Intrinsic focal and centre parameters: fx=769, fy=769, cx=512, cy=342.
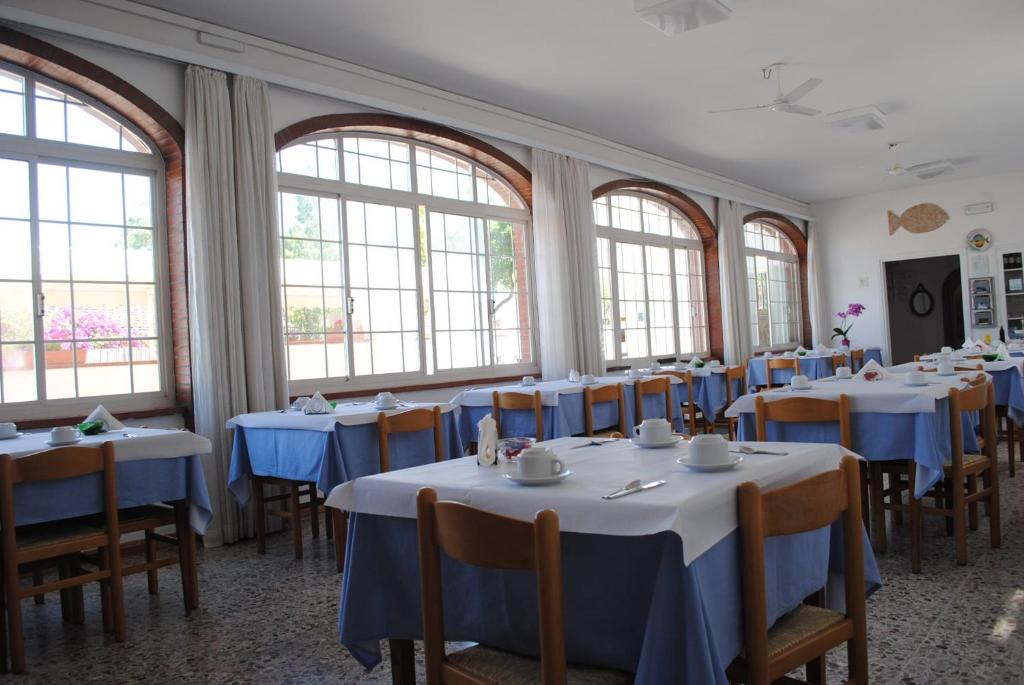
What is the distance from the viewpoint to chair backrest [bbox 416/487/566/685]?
1.42 meters

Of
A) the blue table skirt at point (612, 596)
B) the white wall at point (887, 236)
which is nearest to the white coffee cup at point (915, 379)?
the blue table skirt at point (612, 596)

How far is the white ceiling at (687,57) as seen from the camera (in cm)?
529

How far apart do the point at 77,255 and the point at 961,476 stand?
16.9 ft

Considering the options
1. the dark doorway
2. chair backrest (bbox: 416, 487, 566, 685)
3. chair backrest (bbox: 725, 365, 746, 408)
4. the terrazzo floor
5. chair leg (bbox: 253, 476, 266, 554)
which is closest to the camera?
chair backrest (bbox: 416, 487, 566, 685)

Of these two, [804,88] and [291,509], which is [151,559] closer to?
[291,509]

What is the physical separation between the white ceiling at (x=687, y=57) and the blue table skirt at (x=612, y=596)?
402 centimetres

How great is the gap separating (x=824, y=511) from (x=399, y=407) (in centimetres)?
321

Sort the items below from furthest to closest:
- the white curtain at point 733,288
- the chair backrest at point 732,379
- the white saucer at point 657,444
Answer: the white curtain at point 733,288 → the chair backrest at point 732,379 → the white saucer at point 657,444

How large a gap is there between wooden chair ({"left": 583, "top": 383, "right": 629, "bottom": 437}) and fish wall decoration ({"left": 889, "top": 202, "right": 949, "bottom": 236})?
9429 mm

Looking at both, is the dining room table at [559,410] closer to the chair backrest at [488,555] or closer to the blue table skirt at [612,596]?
the blue table skirt at [612,596]

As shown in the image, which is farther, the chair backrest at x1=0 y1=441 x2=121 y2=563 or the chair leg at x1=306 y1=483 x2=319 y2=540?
the chair leg at x1=306 y1=483 x2=319 y2=540

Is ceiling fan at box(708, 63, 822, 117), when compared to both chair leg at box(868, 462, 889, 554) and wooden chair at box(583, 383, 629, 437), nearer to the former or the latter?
wooden chair at box(583, 383, 629, 437)

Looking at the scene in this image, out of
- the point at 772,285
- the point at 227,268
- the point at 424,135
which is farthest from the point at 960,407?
the point at 772,285

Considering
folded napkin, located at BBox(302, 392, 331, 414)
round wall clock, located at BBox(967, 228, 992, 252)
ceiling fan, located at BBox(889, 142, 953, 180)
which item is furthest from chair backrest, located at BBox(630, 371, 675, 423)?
round wall clock, located at BBox(967, 228, 992, 252)
